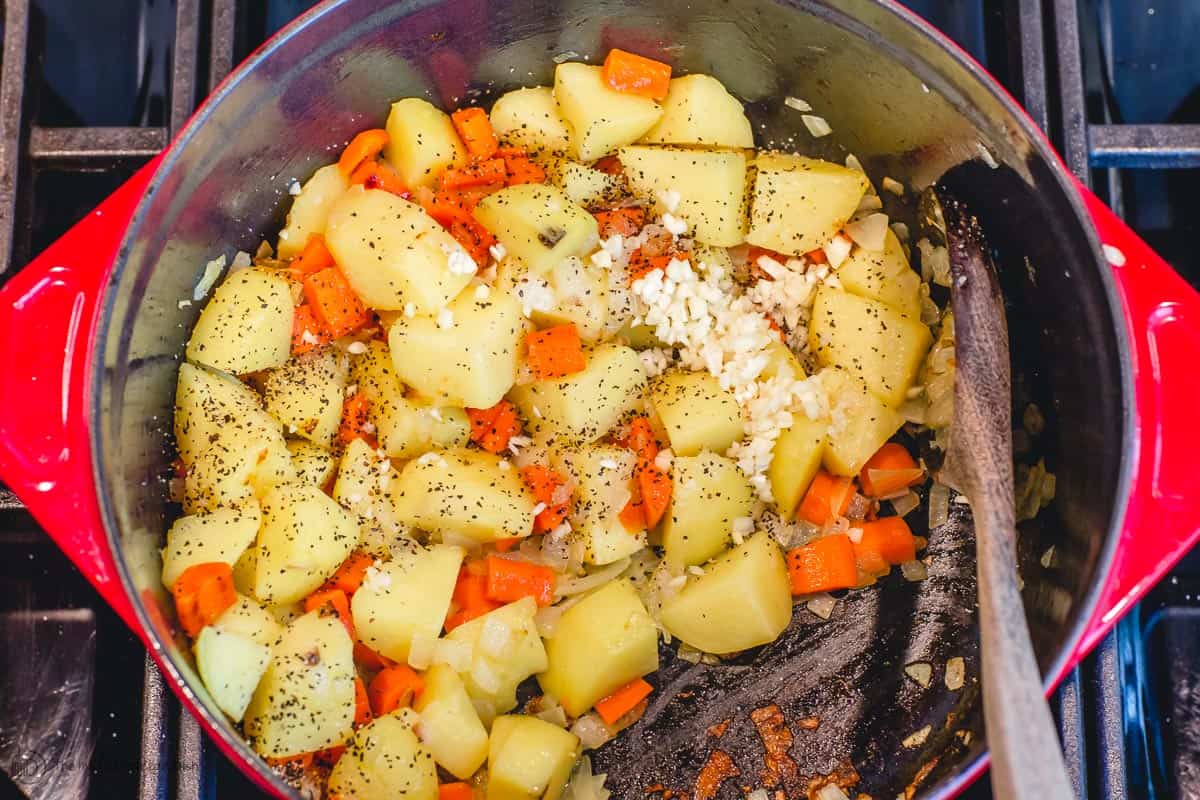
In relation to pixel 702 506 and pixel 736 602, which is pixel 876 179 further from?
pixel 736 602

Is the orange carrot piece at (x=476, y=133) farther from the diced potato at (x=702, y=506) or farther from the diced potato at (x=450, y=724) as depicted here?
the diced potato at (x=450, y=724)

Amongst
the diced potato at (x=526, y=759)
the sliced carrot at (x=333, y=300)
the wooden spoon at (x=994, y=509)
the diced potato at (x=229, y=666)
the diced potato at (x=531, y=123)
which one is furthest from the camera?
the diced potato at (x=531, y=123)

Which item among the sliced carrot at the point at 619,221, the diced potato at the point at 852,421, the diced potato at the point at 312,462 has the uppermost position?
the sliced carrot at the point at 619,221

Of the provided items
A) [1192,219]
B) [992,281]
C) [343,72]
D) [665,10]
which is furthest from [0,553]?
[1192,219]

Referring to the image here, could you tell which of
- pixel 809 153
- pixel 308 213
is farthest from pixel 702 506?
pixel 308 213

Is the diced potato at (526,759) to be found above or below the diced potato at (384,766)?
below

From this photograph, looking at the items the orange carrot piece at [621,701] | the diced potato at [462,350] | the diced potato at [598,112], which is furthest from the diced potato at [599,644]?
the diced potato at [598,112]

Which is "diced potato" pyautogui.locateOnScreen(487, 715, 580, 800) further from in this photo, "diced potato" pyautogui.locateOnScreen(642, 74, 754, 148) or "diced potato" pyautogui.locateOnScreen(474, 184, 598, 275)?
"diced potato" pyautogui.locateOnScreen(642, 74, 754, 148)
